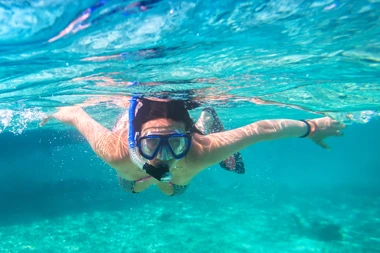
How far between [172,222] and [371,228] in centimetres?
1377

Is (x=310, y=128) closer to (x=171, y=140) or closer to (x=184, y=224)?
(x=171, y=140)

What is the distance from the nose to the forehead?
0.32 metres

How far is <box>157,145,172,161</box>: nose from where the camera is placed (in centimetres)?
460

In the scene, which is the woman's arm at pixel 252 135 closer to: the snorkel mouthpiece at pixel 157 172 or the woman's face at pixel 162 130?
the woman's face at pixel 162 130

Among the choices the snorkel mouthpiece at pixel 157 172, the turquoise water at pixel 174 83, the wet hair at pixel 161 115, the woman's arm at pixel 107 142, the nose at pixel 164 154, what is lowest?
the snorkel mouthpiece at pixel 157 172

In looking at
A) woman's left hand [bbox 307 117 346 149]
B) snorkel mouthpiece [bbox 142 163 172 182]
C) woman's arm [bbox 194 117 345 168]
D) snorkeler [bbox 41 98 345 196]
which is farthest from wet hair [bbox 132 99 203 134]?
woman's left hand [bbox 307 117 346 149]

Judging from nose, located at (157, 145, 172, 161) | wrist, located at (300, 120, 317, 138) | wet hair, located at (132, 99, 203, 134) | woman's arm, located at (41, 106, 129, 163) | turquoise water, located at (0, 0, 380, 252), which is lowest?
nose, located at (157, 145, 172, 161)

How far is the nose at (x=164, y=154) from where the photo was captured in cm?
460

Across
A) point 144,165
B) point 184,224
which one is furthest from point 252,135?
point 184,224

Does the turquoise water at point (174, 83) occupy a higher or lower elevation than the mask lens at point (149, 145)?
higher

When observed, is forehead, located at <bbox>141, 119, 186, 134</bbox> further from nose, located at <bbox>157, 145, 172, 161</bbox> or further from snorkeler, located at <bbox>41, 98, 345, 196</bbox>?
nose, located at <bbox>157, 145, 172, 161</bbox>

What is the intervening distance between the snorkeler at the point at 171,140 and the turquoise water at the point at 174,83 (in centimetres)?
190

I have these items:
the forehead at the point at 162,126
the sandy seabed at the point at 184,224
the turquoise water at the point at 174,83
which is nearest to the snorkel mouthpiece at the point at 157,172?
the forehead at the point at 162,126

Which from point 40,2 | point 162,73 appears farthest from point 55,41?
point 162,73
